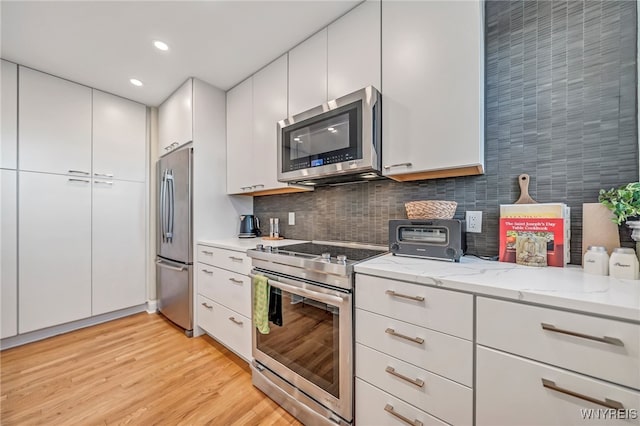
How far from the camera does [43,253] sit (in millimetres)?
2232

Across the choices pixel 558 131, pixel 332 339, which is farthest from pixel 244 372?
pixel 558 131

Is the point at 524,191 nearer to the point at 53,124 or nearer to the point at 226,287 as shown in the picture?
the point at 226,287

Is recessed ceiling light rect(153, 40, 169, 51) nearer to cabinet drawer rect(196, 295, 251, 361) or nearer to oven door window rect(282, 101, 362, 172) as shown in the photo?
oven door window rect(282, 101, 362, 172)

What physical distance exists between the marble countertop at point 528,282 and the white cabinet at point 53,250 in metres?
2.85

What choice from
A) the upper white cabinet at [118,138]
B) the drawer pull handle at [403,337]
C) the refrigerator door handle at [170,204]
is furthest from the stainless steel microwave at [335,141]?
the upper white cabinet at [118,138]

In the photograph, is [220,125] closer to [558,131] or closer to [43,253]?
[43,253]

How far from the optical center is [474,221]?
4.50 ft

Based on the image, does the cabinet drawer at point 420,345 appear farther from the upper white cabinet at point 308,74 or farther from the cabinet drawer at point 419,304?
the upper white cabinet at point 308,74

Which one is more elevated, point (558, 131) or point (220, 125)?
point (220, 125)

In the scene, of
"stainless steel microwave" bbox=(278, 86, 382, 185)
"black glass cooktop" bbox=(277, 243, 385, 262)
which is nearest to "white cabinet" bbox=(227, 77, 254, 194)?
"stainless steel microwave" bbox=(278, 86, 382, 185)

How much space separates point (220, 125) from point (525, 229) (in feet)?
8.45

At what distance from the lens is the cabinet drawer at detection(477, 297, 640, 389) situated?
640 millimetres

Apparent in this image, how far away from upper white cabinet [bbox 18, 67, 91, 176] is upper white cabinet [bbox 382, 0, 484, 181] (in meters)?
2.93

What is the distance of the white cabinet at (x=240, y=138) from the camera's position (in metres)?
2.25
